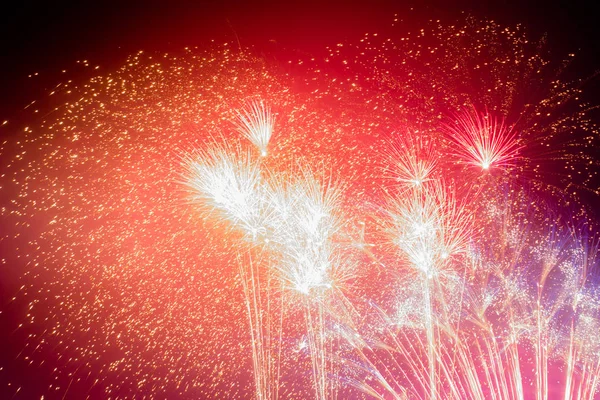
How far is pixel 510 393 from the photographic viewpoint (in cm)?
588

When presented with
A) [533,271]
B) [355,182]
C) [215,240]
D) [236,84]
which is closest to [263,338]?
[215,240]

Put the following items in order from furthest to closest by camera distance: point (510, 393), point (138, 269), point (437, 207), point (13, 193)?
1. point (510, 393)
2. point (437, 207)
3. point (138, 269)
4. point (13, 193)

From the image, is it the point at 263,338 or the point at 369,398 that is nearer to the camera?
the point at 263,338

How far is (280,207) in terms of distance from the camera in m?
4.02

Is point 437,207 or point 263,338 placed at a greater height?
point 437,207

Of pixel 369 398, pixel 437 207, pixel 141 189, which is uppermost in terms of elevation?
pixel 437 207

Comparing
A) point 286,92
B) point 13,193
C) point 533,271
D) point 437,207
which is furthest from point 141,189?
point 533,271

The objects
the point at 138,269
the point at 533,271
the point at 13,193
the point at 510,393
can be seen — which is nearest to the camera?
the point at 13,193

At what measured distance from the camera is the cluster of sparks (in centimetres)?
370

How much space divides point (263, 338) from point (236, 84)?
2296mm

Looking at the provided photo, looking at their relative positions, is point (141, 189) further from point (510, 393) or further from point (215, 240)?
point (510, 393)

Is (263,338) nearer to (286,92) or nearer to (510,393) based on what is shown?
(286,92)

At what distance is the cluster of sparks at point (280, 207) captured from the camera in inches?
146

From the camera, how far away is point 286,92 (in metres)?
3.83
